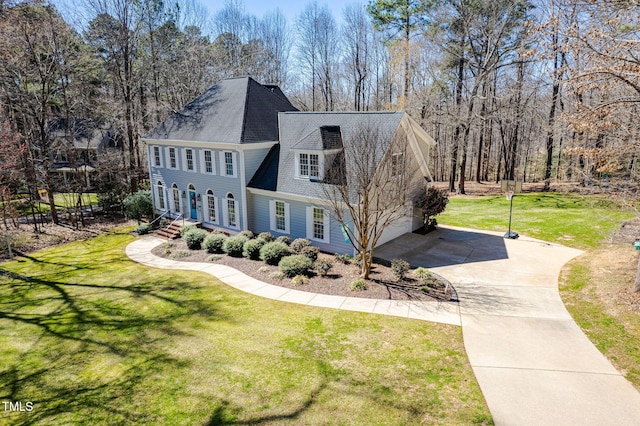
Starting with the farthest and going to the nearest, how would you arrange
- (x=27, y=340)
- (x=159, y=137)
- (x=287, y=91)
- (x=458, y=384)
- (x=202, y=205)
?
(x=287, y=91)
(x=159, y=137)
(x=202, y=205)
(x=27, y=340)
(x=458, y=384)

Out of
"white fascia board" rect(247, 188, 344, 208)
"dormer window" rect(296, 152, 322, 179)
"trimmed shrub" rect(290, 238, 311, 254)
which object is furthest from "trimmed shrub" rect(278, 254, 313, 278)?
"dormer window" rect(296, 152, 322, 179)

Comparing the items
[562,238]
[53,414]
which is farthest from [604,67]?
[53,414]

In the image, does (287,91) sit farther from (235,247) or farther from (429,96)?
(235,247)

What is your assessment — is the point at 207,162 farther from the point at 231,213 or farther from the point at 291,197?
the point at 291,197

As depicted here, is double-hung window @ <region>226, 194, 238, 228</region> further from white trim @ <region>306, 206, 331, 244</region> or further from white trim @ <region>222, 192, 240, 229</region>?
white trim @ <region>306, 206, 331, 244</region>

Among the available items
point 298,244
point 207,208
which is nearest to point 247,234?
point 298,244
